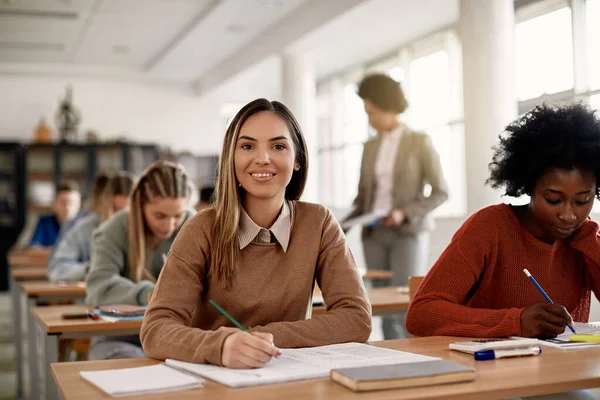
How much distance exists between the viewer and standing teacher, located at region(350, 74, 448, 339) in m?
3.85

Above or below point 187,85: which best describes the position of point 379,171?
below

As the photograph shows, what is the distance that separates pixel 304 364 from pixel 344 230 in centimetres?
229

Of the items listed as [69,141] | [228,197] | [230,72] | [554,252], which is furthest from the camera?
[69,141]

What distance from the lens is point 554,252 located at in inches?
78.7

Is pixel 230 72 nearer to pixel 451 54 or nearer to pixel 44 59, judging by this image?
pixel 44 59

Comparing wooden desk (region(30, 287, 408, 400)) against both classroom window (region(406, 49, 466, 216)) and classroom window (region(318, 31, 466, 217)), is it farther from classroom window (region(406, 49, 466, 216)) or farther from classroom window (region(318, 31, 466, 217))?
classroom window (region(406, 49, 466, 216))

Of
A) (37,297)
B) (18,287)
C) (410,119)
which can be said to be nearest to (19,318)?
(18,287)

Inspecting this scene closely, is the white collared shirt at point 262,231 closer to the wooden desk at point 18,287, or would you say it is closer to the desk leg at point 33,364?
the desk leg at point 33,364

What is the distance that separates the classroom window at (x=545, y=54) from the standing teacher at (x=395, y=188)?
5.87ft

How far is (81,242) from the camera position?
4203mm

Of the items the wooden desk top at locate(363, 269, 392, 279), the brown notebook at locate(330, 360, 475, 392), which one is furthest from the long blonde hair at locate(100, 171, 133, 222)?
the brown notebook at locate(330, 360, 475, 392)

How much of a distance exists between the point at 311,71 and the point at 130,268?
5842mm

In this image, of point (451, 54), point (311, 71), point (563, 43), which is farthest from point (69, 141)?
point (563, 43)

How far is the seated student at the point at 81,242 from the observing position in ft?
12.7
